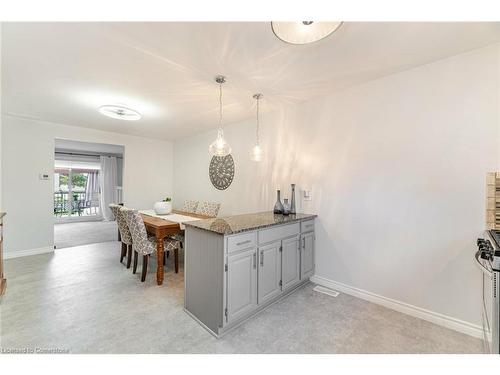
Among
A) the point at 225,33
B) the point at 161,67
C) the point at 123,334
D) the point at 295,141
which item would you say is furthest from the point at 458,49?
the point at 123,334

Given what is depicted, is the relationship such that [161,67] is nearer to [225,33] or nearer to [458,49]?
[225,33]

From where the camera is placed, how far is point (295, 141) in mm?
3027

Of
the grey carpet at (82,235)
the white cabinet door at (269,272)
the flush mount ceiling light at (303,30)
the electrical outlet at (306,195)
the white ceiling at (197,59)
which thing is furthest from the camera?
the grey carpet at (82,235)

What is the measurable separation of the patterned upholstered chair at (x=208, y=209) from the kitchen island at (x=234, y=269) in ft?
5.48

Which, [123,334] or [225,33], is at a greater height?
[225,33]

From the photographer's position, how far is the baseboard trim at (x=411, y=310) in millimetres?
1788

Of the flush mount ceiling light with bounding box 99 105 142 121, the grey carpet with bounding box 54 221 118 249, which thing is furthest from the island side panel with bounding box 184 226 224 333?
the grey carpet with bounding box 54 221 118 249

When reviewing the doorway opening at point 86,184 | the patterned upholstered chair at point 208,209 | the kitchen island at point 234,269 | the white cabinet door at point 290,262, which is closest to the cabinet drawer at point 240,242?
the kitchen island at point 234,269

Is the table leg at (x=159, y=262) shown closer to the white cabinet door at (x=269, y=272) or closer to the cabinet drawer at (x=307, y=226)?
the white cabinet door at (x=269, y=272)

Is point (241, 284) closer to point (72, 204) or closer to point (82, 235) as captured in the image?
point (82, 235)

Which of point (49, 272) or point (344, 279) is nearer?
point (344, 279)

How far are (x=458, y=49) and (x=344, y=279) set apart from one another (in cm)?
243

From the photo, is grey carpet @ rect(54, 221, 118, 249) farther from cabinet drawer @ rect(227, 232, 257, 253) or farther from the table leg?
cabinet drawer @ rect(227, 232, 257, 253)

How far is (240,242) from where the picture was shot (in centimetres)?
184
